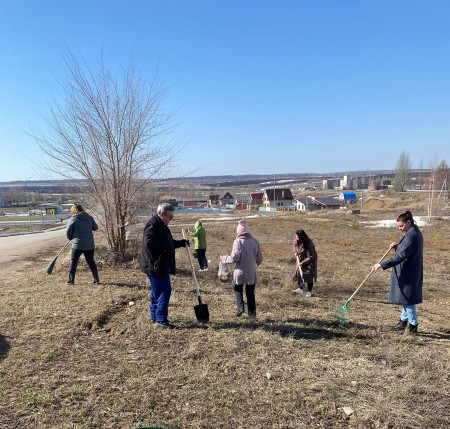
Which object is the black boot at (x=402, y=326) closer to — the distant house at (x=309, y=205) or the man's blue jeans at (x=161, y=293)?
the man's blue jeans at (x=161, y=293)

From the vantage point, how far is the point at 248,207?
7700 centimetres

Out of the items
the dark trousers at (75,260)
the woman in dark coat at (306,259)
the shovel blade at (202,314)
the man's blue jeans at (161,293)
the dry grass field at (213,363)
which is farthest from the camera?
the woman in dark coat at (306,259)

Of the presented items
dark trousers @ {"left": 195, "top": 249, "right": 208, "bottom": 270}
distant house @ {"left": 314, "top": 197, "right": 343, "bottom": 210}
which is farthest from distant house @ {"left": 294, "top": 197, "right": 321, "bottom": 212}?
dark trousers @ {"left": 195, "top": 249, "right": 208, "bottom": 270}

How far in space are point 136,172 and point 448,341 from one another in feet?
22.8

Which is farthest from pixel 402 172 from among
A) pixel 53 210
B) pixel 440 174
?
pixel 53 210

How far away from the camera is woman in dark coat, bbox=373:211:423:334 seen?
5.05 meters

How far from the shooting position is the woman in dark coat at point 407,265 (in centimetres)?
505

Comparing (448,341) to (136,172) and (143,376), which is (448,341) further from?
(136,172)

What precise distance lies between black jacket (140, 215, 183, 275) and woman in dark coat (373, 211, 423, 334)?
2.71 metres

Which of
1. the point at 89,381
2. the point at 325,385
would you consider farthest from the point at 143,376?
the point at 325,385

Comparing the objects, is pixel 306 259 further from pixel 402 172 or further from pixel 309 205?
pixel 402 172

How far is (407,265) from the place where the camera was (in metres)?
5.17

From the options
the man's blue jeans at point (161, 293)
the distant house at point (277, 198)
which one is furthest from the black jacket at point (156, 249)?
the distant house at point (277, 198)

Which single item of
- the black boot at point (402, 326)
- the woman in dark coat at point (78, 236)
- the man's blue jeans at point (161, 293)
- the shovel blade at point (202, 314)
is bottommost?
the black boot at point (402, 326)
